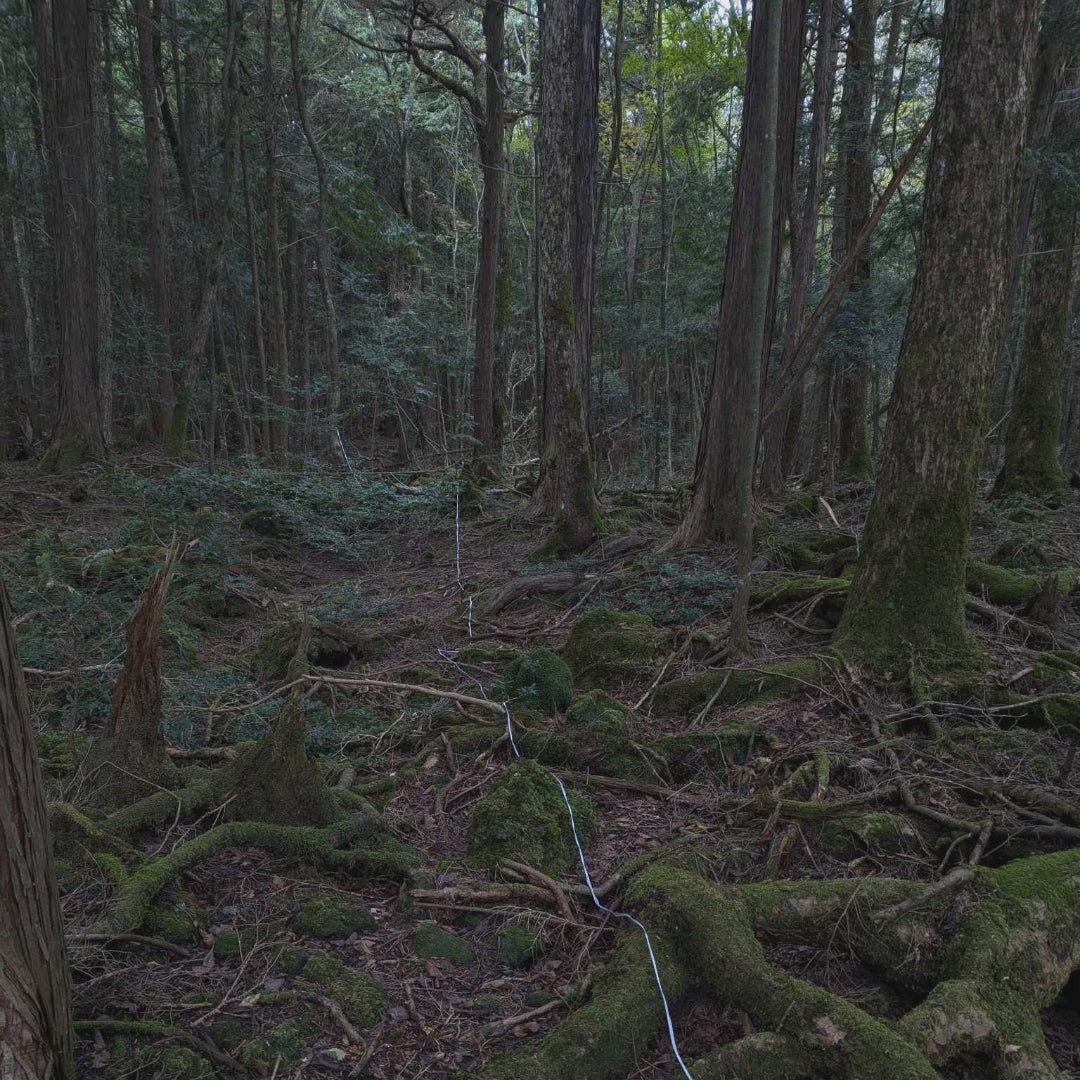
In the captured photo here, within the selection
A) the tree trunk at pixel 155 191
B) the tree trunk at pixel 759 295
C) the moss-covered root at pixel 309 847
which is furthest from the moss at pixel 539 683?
the tree trunk at pixel 155 191

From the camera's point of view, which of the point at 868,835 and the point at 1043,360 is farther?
the point at 1043,360

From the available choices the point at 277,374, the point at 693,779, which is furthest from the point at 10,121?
the point at 693,779

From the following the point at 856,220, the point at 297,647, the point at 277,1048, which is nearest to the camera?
the point at 277,1048

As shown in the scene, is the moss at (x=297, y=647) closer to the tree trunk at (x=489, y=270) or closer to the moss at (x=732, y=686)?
the moss at (x=732, y=686)

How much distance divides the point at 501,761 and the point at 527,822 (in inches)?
44.8

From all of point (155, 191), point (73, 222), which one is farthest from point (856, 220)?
point (155, 191)

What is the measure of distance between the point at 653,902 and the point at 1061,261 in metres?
10.7

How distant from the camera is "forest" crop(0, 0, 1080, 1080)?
249 cm

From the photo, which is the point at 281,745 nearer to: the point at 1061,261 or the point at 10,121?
the point at 1061,261

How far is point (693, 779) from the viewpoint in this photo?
4.48 m

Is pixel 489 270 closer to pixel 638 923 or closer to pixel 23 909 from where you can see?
pixel 638 923

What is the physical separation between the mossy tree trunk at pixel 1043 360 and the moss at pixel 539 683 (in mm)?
7928

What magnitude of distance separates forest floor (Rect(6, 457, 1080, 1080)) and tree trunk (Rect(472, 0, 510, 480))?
525cm

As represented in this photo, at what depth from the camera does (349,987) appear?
2658 millimetres
